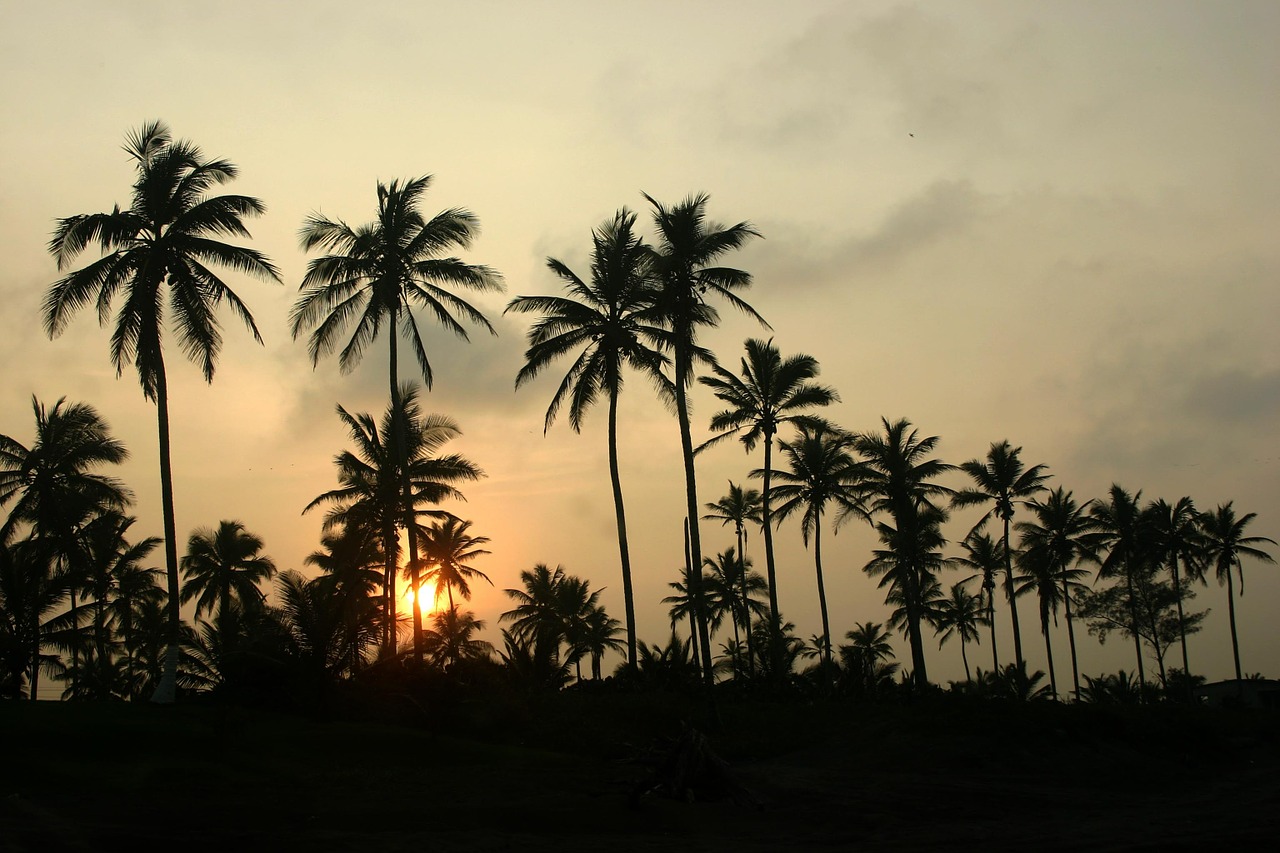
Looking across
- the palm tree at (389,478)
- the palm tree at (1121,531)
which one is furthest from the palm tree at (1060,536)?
the palm tree at (389,478)

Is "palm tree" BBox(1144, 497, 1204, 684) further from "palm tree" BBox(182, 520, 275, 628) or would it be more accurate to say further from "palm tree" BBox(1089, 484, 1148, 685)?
"palm tree" BBox(182, 520, 275, 628)

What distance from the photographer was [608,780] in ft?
66.2

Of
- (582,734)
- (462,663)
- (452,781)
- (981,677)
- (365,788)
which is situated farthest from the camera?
(981,677)

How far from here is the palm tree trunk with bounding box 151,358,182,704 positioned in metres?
23.6

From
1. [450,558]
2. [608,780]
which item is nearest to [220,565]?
[450,558]

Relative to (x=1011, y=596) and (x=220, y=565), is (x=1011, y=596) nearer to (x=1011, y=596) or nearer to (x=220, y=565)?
(x=1011, y=596)

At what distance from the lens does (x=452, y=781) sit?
62.4 feet

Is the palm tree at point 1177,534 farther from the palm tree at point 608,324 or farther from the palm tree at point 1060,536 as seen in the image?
the palm tree at point 608,324

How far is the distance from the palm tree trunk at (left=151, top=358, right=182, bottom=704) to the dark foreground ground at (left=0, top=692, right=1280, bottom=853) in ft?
3.68

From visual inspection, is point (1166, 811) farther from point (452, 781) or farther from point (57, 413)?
point (57, 413)

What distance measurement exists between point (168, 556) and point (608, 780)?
11.8 metres

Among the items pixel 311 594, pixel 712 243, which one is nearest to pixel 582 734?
pixel 311 594

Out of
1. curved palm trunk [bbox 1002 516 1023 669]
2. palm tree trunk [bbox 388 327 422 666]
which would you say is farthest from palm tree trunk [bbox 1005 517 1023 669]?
palm tree trunk [bbox 388 327 422 666]

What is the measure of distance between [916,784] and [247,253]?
65.3 ft
